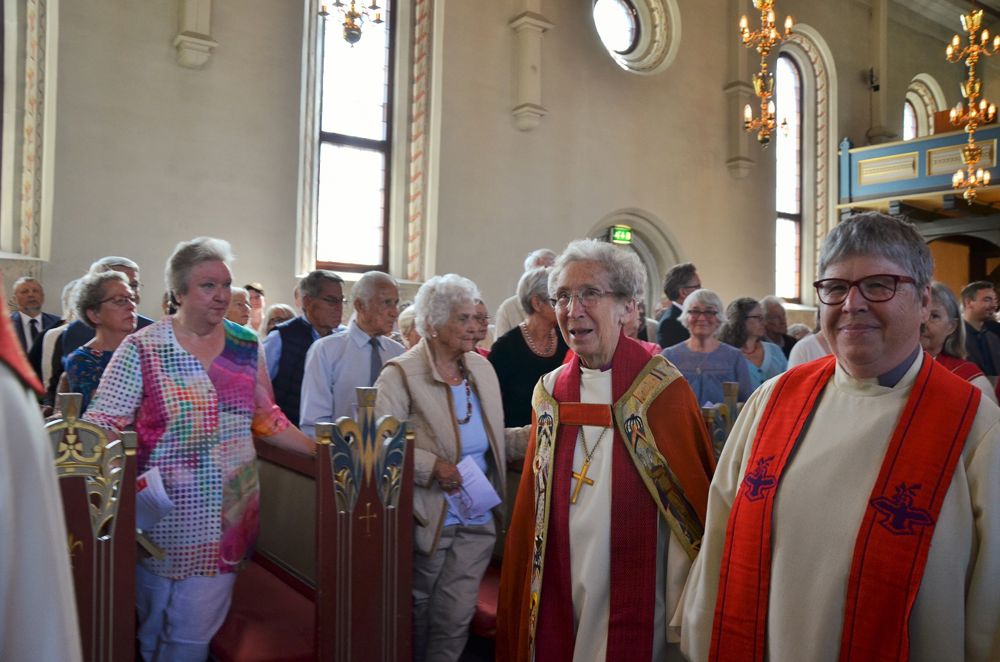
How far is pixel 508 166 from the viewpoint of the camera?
10.1 m

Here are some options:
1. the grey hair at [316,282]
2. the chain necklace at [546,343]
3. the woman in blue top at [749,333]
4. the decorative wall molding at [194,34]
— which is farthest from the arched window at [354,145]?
the chain necklace at [546,343]

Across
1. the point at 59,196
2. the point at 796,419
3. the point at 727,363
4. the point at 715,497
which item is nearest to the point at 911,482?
the point at 796,419

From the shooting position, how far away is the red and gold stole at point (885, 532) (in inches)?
61.7

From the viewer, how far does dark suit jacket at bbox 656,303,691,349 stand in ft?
19.2

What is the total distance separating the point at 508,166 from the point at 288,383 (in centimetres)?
623

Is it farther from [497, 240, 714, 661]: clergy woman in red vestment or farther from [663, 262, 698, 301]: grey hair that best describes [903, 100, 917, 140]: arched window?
[497, 240, 714, 661]: clergy woman in red vestment

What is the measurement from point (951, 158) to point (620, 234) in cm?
548

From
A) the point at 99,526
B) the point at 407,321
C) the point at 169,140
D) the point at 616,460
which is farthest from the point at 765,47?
the point at 99,526

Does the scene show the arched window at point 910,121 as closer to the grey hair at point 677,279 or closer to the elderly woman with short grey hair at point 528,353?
the grey hair at point 677,279

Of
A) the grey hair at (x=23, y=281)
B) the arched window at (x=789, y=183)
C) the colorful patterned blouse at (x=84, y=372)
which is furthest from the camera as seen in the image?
the arched window at (x=789, y=183)

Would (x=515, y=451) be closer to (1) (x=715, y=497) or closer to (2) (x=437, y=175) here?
(1) (x=715, y=497)

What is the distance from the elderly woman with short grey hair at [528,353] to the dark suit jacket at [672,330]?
216cm

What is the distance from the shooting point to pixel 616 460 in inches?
93.0

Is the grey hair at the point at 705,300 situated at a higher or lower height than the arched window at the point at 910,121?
lower
